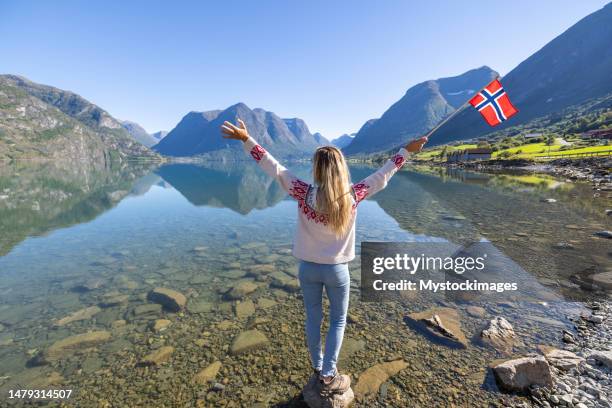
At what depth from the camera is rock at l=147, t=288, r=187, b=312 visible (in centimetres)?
1019

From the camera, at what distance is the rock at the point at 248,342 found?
748 centimetres

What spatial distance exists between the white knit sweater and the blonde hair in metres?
0.13

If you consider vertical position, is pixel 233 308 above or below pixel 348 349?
below

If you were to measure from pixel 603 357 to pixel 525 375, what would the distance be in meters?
1.95

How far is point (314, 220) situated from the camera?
446 centimetres

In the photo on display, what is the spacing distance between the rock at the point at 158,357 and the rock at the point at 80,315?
13.5 feet

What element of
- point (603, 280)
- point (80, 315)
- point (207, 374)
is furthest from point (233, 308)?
point (603, 280)

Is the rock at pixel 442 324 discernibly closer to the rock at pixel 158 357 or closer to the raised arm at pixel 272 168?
the raised arm at pixel 272 168

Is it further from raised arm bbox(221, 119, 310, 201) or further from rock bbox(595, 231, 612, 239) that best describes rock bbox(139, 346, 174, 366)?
rock bbox(595, 231, 612, 239)

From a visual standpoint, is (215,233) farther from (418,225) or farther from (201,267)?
(418,225)

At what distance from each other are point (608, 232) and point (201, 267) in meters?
22.9

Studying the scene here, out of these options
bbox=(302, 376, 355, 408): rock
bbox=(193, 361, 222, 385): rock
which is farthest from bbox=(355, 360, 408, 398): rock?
bbox=(193, 361, 222, 385): rock

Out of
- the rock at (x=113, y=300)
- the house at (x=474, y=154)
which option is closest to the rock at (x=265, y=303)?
the rock at (x=113, y=300)

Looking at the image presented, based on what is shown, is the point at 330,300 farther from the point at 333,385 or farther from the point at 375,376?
the point at 375,376
